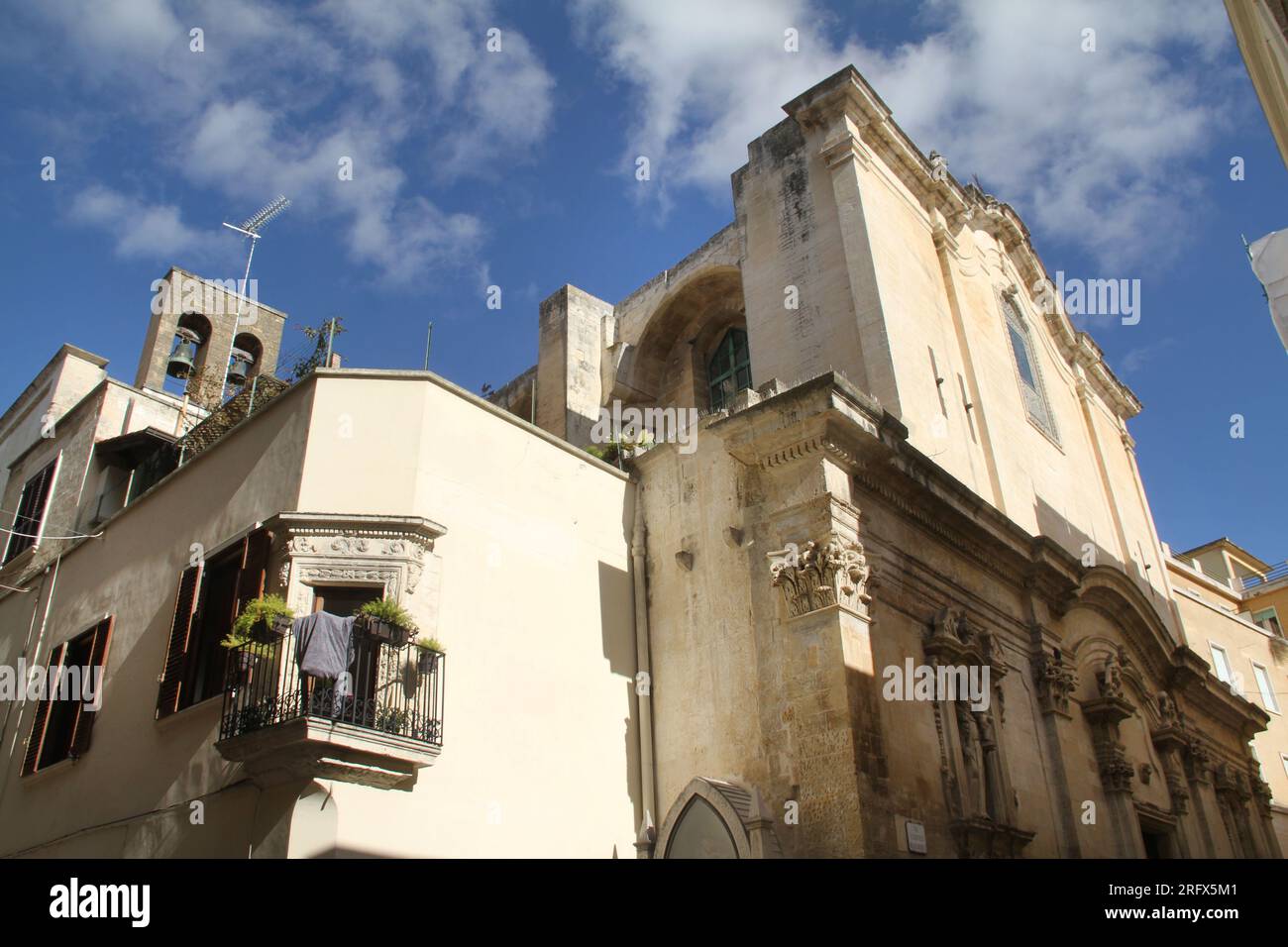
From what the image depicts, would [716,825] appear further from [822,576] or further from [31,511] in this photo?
[31,511]

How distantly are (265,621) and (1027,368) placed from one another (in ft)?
52.5

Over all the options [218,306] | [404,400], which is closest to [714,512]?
[404,400]

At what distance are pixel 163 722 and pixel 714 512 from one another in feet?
21.6

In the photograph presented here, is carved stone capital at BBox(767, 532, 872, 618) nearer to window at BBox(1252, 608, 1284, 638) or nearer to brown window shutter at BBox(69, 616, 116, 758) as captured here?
brown window shutter at BBox(69, 616, 116, 758)

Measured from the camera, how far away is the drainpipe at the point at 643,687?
37.2 ft

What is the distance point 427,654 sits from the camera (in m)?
9.84

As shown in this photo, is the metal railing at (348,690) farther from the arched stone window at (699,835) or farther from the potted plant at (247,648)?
the arched stone window at (699,835)

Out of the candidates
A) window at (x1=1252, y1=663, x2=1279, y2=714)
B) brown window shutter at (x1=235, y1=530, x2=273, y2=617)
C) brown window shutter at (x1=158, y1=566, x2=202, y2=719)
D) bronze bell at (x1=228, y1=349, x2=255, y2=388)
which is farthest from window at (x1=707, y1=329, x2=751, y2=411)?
window at (x1=1252, y1=663, x2=1279, y2=714)

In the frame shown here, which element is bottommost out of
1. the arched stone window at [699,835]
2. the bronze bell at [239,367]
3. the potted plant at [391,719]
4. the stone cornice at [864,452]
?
the arched stone window at [699,835]

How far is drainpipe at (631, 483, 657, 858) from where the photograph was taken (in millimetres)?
11352

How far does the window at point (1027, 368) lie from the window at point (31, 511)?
1715 cm

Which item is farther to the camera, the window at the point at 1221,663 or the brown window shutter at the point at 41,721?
the window at the point at 1221,663

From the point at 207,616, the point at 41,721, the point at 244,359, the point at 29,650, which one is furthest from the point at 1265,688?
the point at 29,650

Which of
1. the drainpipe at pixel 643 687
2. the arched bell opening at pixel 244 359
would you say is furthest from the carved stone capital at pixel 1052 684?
the arched bell opening at pixel 244 359
